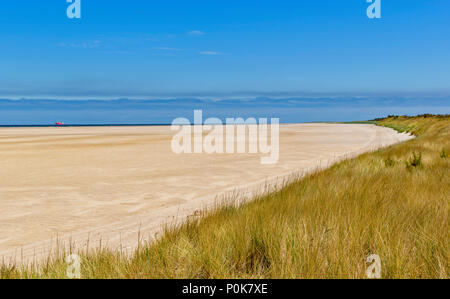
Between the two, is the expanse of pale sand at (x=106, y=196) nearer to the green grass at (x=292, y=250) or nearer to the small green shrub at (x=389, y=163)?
the green grass at (x=292, y=250)

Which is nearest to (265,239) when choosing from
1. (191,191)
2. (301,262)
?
(301,262)

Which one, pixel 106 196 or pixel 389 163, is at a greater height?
pixel 389 163

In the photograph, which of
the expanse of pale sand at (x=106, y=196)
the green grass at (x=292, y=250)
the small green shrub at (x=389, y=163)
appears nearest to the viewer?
the green grass at (x=292, y=250)

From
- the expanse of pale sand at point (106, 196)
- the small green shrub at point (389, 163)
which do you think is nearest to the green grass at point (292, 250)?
the expanse of pale sand at point (106, 196)

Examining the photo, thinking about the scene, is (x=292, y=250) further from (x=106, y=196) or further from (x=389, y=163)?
(x=389, y=163)

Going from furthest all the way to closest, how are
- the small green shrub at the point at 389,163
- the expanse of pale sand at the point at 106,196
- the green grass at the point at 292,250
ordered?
1. the small green shrub at the point at 389,163
2. the expanse of pale sand at the point at 106,196
3. the green grass at the point at 292,250

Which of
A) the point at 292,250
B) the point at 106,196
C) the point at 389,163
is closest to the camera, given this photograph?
the point at 292,250

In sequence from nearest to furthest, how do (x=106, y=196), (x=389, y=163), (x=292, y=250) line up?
(x=292, y=250), (x=106, y=196), (x=389, y=163)

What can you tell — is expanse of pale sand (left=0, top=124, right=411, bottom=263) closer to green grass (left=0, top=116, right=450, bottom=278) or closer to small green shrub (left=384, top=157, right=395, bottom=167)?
green grass (left=0, top=116, right=450, bottom=278)

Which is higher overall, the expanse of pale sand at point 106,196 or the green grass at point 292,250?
the green grass at point 292,250

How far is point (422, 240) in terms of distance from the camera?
164 inches

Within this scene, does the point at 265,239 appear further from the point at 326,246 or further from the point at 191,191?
the point at 191,191

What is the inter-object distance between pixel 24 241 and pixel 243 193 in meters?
5.43

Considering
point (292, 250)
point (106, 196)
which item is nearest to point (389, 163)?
point (106, 196)
